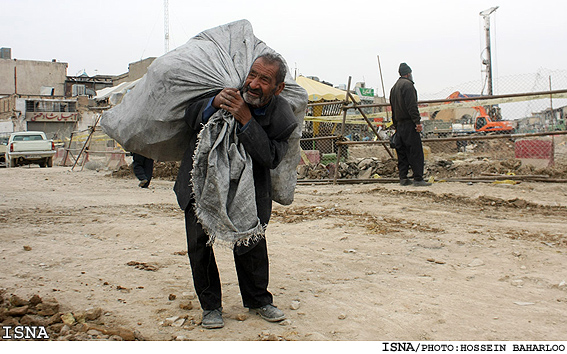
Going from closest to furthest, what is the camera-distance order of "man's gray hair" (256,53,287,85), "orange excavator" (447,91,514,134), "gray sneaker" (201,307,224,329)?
"man's gray hair" (256,53,287,85)
"gray sneaker" (201,307,224,329)
"orange excavator" (447,91,514,134)

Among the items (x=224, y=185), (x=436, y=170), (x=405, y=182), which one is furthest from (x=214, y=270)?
(x=436, y=170)

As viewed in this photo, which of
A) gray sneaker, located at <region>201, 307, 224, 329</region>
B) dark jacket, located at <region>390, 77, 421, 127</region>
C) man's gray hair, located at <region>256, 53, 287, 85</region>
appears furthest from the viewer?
dark jacket, located at <region>390, 77, 421, 127</region>

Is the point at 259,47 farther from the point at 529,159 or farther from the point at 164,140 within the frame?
the point at 529,159

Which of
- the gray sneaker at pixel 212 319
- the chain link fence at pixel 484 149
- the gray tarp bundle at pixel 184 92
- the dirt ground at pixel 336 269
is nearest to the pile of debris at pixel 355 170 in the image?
the chain link fence at pixel 484 149

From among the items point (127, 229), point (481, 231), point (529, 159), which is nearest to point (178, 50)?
point (127, 229)

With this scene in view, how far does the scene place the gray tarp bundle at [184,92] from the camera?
2.69 metres

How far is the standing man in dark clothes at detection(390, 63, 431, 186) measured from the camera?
339 inches

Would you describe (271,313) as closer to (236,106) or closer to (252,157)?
(252,157)

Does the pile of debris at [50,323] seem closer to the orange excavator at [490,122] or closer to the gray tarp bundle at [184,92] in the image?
the gray tarp bundle at [184,92]

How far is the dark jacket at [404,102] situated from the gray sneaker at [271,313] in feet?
20.9

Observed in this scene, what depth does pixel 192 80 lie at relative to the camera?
2682mm

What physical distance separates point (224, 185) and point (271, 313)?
0.82 metres

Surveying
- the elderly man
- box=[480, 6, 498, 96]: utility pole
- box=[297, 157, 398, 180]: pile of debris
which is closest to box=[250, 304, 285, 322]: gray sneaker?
the elderly man

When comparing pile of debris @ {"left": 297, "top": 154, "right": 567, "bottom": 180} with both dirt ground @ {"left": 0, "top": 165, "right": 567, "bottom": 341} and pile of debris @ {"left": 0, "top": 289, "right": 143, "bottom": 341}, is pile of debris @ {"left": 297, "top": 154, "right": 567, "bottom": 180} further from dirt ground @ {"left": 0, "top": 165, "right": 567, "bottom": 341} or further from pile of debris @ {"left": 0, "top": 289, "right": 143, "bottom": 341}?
pile of debris @ {"left": 0, "top": 289, "right": 143, "bottom": 341}
